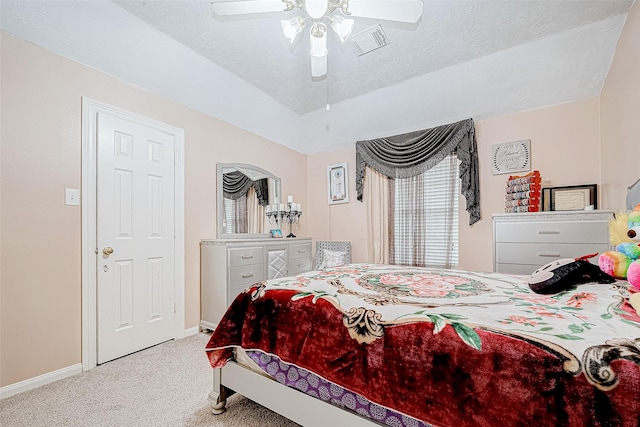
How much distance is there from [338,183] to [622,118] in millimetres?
2895

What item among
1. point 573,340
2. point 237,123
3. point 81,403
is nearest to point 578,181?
point 573,340

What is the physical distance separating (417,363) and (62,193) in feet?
8.34

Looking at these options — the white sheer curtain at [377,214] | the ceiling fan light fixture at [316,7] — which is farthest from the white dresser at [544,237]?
the ceiling fan light fixture at [316,7]

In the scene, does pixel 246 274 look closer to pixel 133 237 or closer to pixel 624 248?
pixel 133 237

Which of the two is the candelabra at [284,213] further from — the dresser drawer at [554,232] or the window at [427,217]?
the dresser drawer at [554,232]

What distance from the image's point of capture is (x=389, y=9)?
1.64m

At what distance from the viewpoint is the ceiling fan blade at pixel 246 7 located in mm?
1610

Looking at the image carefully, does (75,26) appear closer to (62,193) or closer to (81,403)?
(62,193)

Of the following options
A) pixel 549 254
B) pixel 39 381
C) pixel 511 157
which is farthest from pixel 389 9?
pixel 39 381

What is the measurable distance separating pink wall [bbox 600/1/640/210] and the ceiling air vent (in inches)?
63.9

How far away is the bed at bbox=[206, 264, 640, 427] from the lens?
746mm

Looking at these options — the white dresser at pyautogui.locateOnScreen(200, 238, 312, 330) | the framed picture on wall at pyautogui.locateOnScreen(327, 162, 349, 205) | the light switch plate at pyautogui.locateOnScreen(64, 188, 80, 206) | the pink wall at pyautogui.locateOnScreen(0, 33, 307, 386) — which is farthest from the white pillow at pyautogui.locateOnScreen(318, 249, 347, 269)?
the light switch plate at pyautogui.locateOnScreen(64, 188, 80, 206)

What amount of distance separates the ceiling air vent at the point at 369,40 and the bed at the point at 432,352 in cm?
200

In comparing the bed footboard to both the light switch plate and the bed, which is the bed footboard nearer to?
the bed
